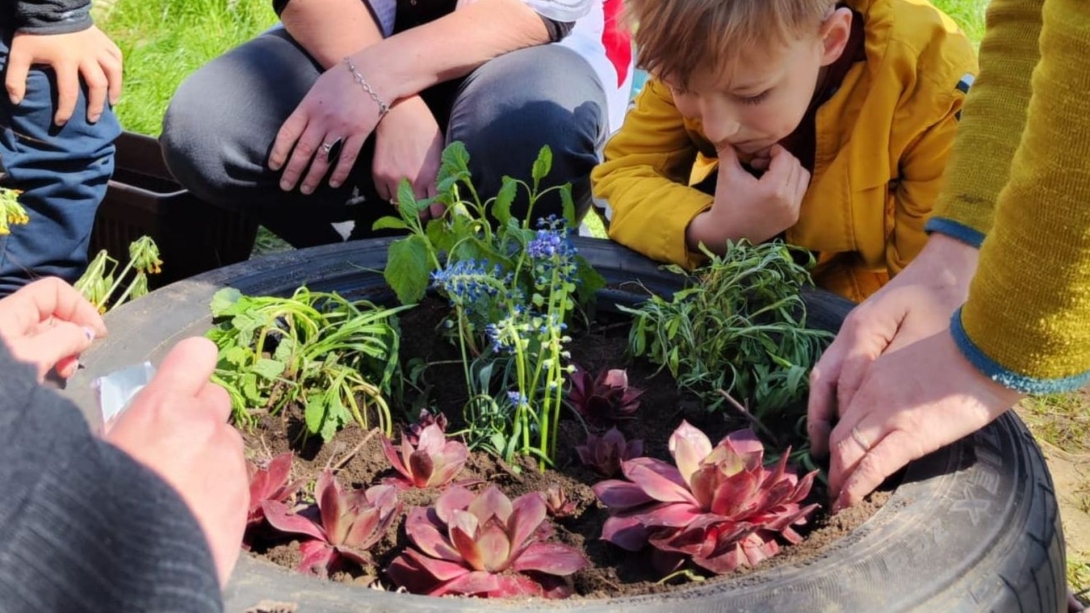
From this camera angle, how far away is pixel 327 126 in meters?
2.42

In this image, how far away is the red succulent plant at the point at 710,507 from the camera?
1.30 metres

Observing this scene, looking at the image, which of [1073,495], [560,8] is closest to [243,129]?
[560,8]

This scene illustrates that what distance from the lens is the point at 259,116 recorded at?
2.52 metres

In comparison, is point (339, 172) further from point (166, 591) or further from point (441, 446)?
point (166, 591)

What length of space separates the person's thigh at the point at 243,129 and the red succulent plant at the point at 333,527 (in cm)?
131

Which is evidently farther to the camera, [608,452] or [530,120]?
[530,120]

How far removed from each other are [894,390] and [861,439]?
0.07m

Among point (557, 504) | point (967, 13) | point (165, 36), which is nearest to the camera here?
point (557, 504)

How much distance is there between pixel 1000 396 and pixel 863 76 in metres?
0.92

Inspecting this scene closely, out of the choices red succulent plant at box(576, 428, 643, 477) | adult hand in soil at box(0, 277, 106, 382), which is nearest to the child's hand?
red succulent plant at box(576, 428, 643, 477)

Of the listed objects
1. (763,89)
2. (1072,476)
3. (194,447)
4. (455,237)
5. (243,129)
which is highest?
(194,447)

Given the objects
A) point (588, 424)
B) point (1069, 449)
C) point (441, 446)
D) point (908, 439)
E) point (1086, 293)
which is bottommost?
point (1069, 449)

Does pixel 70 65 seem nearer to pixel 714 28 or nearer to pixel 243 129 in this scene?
pixel 243 129

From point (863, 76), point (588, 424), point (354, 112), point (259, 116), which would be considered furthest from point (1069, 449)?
point (259, 116)
